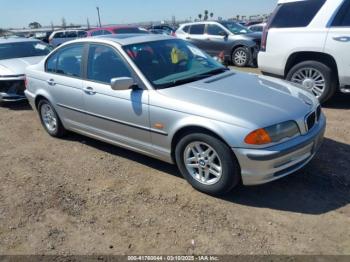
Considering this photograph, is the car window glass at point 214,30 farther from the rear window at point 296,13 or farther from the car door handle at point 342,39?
the car door handle at point 342,39

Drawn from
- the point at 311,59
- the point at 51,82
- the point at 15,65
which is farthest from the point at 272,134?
the point at 15,65

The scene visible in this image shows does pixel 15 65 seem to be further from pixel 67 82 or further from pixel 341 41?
pixel 341 41

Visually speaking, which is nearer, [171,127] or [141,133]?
[171,127]

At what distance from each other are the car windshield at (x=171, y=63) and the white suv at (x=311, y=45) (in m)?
2.35

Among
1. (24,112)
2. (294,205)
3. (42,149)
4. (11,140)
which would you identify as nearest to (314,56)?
(294,205)

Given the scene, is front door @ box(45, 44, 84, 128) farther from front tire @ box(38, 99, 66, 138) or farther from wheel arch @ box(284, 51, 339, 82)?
wheel arch @ box(284, 51, 339, 82)

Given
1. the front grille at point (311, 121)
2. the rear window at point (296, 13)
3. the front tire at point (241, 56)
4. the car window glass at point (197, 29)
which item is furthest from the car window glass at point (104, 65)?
the car window glass at point (197, 29)

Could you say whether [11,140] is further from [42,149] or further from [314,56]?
[314,56]

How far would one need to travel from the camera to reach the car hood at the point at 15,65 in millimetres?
7730

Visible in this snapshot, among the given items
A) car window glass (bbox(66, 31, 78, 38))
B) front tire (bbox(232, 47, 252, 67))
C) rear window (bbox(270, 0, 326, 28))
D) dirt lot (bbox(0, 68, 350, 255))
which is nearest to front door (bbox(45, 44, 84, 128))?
dirt lot (bbox(0, 68, 350, 255))

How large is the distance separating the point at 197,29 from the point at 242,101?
1061cm

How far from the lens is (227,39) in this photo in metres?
12.3

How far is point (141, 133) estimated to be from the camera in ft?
13.3

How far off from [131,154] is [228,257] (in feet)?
7.91
